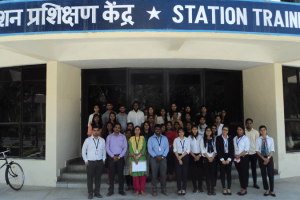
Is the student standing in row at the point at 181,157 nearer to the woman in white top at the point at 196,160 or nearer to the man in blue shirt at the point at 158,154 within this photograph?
the woman in white top at the point at 196,160

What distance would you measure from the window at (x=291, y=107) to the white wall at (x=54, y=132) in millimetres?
6670

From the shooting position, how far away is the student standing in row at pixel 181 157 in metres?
5.90

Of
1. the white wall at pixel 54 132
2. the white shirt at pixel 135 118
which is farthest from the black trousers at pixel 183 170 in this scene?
the white wall at pixel 54 132

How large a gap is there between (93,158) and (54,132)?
172cm

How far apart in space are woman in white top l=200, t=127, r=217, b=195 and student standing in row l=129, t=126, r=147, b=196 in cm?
143

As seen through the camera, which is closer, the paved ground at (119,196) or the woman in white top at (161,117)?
the paved ground at (119,196)

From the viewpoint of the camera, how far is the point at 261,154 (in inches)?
235

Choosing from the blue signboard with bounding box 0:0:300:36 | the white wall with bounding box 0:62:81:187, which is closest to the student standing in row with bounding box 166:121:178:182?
the blue signboard with bounding box 0:0:300:36

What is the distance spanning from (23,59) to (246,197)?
6.96 m

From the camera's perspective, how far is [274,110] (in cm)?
739

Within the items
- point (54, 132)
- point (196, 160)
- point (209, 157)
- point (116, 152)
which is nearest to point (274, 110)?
point (209, 157)

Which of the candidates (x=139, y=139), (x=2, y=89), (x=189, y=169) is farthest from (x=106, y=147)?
(x=2, y=89)

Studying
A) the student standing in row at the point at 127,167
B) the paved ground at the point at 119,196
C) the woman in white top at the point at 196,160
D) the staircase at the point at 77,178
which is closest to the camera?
the paved ground at the point at 119,196

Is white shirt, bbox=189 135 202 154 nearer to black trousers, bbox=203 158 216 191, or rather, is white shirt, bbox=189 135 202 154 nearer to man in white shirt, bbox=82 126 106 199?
black trousers, bbox=203 158 216 191
